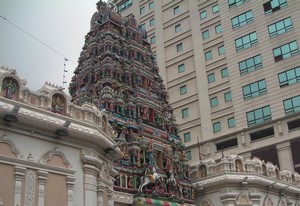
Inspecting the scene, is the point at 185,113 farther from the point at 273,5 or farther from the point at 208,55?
the point at 273,5

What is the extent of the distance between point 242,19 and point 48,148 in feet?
146

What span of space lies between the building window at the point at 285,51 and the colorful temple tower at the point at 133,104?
1881 centimetres

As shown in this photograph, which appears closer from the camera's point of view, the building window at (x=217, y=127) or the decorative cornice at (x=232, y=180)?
the decorative cornice at (x=232, y=180)

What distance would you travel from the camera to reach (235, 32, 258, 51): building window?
61938 millimetres

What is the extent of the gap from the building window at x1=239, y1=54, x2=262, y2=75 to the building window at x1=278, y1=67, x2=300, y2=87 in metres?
3.68

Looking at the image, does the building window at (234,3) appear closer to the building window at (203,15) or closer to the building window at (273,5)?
the building window at (273,5)

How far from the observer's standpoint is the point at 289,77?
187 ft

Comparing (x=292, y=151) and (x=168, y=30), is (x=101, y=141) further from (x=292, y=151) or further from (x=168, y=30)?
(x=168, y=30)

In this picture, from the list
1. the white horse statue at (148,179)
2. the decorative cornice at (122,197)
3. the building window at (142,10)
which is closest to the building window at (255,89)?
the white horse statue at (148,179)

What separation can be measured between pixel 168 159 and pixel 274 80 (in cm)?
2268

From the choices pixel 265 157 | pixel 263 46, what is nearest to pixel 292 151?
Result: pixel 265 157

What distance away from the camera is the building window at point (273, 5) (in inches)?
2387

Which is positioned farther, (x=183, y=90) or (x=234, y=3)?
(x=183, y=90)

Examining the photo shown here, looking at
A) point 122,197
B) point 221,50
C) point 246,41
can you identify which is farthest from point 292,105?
point 122,197
